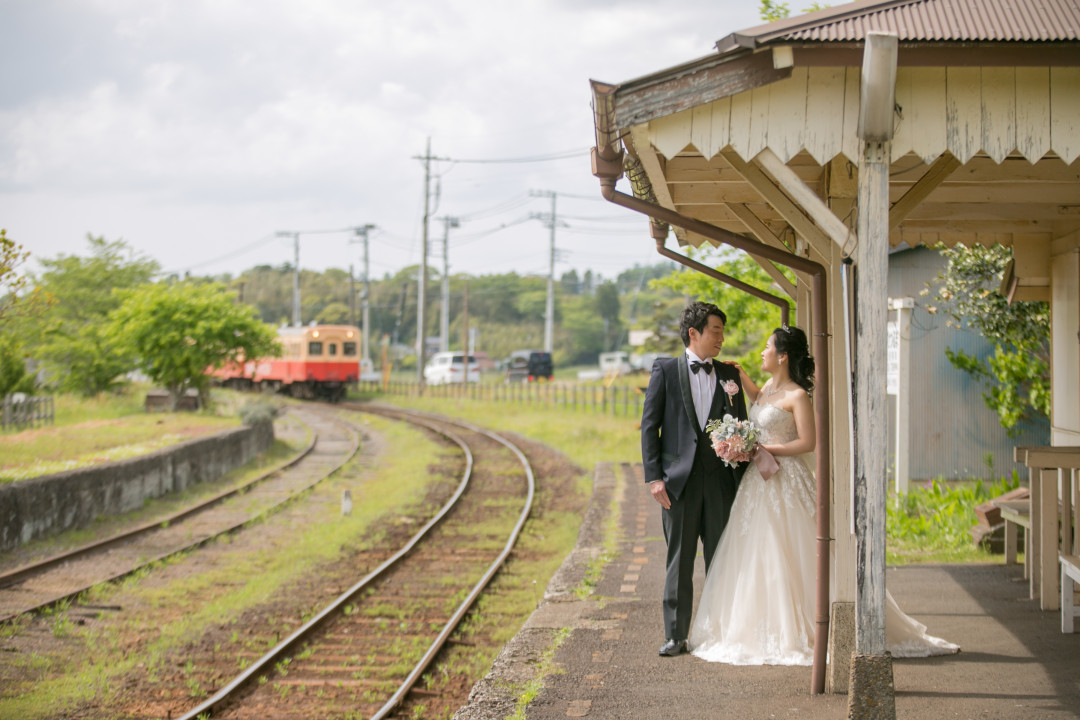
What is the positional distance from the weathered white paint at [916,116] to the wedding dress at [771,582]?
1.64m

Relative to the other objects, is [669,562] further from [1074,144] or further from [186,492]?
[186,492]

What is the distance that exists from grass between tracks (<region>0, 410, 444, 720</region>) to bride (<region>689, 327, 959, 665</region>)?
135 inches

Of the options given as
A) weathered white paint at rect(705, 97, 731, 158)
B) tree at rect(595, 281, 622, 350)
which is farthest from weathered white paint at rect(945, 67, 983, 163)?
tree at rect(595, 281, 622, 350)

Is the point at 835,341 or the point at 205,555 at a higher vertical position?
the point at 835,341

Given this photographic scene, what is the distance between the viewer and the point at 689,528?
4.85 meters

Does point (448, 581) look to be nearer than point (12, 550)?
Yes

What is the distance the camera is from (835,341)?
4191 millimetres

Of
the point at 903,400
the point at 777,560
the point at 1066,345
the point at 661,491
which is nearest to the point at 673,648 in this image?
the point at 777,560

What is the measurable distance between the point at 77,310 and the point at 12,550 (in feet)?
80.7

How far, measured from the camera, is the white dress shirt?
484 cm

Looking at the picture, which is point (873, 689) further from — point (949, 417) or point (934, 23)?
point (949, 417)

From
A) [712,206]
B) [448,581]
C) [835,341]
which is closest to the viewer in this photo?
[835,341]

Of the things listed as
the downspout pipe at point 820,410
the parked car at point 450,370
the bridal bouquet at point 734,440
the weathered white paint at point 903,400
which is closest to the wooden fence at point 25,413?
the weathered white paint at point 903,400

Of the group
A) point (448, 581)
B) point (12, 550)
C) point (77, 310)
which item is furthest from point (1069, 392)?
point (77, 310)
